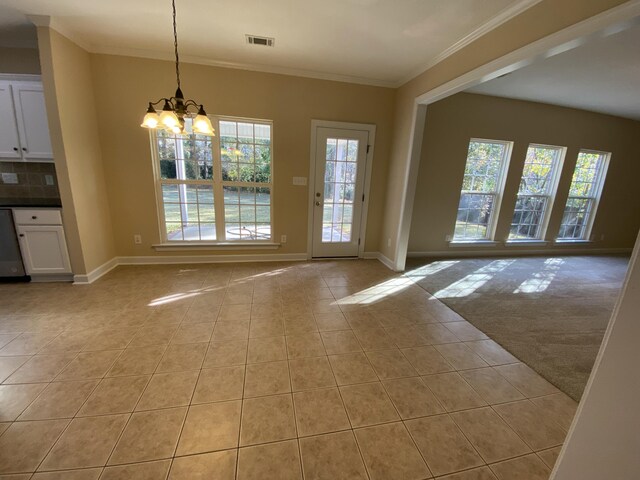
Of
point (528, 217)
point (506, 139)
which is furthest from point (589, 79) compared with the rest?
point (528, 217)

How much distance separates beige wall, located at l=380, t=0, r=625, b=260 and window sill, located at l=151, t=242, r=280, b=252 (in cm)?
190

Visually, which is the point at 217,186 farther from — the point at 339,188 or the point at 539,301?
the point at 539,301

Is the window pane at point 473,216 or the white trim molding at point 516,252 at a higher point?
the window pane at point 473,216

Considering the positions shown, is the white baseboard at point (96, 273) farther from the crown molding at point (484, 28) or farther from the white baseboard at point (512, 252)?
the crown molding at point (484, 28)

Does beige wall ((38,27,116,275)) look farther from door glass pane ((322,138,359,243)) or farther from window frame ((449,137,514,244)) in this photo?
window frame ((449,137,514,244))

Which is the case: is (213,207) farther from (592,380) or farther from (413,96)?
(592,380)

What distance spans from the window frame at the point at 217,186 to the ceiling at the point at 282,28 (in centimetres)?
77

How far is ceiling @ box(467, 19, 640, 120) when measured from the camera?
2611mm

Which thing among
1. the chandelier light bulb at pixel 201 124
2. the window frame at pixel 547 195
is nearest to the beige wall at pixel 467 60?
the chandelier light bulb at pixel 201 124

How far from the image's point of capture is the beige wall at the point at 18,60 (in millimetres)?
3027

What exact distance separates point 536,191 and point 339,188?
391 cm

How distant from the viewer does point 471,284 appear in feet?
11.9

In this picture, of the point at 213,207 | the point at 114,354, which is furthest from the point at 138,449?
the point at 213,207

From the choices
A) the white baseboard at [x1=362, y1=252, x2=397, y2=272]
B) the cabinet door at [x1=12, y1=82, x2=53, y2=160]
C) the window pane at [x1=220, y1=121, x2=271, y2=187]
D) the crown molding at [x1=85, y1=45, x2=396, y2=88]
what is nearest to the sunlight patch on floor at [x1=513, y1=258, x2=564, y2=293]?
the white baseboard at [x1=362, y1=252, x2=397, y2=272]
